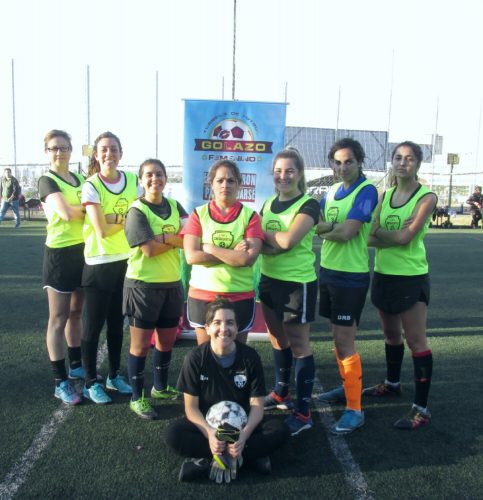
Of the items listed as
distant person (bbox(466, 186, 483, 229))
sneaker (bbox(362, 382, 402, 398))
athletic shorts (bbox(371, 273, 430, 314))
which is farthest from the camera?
distant person (bbox(466, 186, 483, 229))

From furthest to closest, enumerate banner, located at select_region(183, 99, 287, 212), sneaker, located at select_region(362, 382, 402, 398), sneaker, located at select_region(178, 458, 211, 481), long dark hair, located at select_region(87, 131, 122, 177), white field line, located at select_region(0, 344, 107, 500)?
banner, located at select_region(183, 99, 287, 212) → sneaker, located at select_region(362, 382, 402, 398) → long dark hair, located at select_region(87, 131, 122, 177) → sneaker, located at select_region(178, 458, 211, 481) → white field line, located at select_region(0, 344, 107, 500)

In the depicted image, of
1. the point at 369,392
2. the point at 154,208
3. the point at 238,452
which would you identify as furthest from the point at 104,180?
the point at 369,392

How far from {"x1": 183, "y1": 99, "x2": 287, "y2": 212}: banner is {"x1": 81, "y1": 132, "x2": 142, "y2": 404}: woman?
129 centimetres

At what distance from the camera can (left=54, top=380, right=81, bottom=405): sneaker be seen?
3629mm

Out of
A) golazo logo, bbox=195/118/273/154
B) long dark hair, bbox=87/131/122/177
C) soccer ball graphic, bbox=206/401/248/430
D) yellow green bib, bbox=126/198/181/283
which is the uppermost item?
golazo logo, bbox=195/118/273/154

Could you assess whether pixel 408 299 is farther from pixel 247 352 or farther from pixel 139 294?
pixel 139 294

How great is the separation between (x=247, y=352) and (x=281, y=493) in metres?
0.79

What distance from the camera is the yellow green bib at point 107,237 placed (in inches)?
138

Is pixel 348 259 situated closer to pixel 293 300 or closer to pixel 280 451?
pixel 293 300

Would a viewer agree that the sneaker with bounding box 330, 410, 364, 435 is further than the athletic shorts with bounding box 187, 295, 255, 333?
Yes

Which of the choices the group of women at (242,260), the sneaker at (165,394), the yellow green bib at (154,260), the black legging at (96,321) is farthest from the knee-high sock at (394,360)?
the black legging at (96,321)

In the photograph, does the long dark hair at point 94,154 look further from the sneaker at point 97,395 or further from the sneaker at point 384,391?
the sneaker at point 384,391

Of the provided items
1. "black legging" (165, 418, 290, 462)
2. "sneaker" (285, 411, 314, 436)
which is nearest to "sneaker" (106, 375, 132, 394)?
"black legging" (165, 418, 290, 462)

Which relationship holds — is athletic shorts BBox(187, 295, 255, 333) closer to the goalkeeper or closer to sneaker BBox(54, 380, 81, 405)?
the goalkeeper
